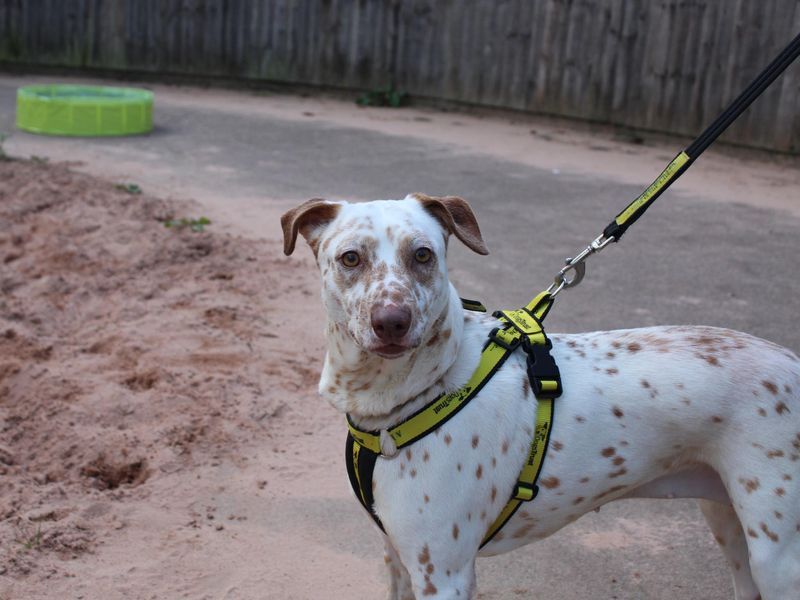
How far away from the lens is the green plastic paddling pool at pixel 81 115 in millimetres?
11320

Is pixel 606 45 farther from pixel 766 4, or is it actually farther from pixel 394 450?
pixel 394 450

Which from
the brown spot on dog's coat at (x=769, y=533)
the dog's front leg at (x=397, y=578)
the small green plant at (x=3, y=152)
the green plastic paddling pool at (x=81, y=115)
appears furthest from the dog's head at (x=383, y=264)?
the green plastic paddling pool at (x=81, y=115)

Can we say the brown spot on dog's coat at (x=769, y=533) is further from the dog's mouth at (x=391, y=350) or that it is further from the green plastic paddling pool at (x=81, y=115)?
the green plastic paddling pool at (x=81, y=115)

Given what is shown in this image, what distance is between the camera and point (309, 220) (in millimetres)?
3248

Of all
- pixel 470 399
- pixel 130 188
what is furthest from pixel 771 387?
pixel 130 188

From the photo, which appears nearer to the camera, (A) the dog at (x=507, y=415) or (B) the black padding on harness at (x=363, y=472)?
(A) the dog at (x=507, y=415)

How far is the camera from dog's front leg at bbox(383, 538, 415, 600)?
3.30 metres

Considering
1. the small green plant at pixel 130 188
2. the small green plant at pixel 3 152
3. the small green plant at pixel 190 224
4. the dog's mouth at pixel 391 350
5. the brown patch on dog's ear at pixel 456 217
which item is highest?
the brown patch on dog's ear at pixel 456 217

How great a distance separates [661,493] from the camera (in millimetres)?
3295

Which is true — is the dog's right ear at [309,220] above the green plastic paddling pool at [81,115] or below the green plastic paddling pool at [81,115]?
above

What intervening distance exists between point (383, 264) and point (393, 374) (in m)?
Result: 0.33

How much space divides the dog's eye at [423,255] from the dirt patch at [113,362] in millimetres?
1877

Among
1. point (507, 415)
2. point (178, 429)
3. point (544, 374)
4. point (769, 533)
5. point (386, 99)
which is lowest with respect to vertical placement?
point (178, 429)

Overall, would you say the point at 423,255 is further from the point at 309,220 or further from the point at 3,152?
the point at 3,152
